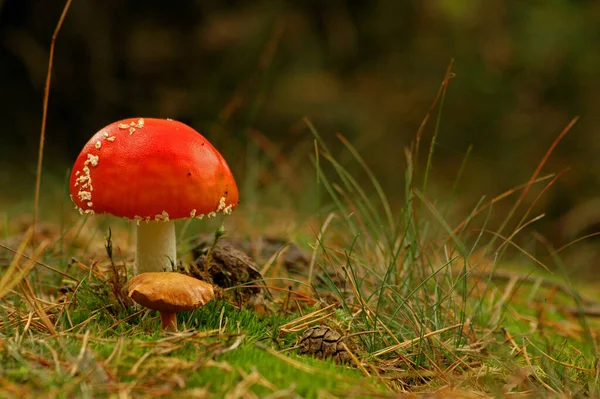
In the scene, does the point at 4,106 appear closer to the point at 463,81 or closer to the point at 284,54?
the point at 284,54

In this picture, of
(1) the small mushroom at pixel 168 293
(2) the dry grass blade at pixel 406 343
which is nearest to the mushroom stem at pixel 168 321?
(1) the small mushroom at pixel 168 293

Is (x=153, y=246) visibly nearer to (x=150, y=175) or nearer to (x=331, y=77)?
(x=150, y=175)

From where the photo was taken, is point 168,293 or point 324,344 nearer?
point 168,293


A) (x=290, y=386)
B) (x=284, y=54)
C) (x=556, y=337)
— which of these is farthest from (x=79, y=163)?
(x=284, y=54)

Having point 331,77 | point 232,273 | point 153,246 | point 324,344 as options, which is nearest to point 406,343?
point 324,344

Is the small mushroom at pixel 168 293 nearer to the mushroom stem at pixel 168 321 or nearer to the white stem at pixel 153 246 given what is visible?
the mushroom stem at pixel 168 321

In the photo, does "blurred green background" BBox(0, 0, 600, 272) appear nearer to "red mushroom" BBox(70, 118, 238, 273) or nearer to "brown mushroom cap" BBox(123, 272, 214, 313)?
"red mushroom" BBox(70, 118, 238, 273)
